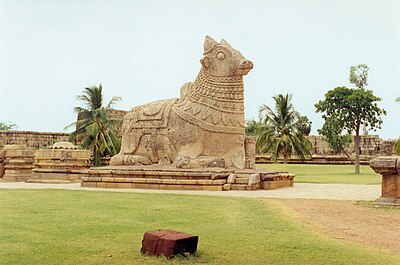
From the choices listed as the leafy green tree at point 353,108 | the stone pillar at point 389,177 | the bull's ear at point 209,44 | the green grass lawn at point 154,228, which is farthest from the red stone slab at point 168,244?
the leafy green tree at point 353,108

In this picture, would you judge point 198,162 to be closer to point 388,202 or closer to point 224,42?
point 224,42

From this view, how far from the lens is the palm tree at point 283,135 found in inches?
1107

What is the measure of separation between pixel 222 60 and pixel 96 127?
1288 centimetres

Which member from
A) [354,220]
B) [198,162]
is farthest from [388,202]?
[198,162]

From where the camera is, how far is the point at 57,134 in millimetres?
26312

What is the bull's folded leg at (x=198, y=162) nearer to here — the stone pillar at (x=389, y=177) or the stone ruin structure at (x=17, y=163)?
the stone pillar at (x=389, y=177)

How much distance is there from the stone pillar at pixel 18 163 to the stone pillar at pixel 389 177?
10774 mm

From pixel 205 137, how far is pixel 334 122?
456 inches

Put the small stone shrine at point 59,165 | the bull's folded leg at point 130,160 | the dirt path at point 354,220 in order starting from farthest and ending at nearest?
the small stone shrine at point 59,165 → the bull's folded leg at point 130,160 → the dirt path at point 354,220

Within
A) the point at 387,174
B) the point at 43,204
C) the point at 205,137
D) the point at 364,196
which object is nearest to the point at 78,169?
the point at 205,137

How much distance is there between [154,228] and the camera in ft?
17.3

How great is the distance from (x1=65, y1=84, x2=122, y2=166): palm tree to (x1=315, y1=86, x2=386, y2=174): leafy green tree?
32.4 feet

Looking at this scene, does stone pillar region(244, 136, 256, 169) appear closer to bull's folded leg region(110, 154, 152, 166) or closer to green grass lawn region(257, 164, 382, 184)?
bull's folded leg region(110, 154, 152, 166)

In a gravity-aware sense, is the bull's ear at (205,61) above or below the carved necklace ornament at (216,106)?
above
